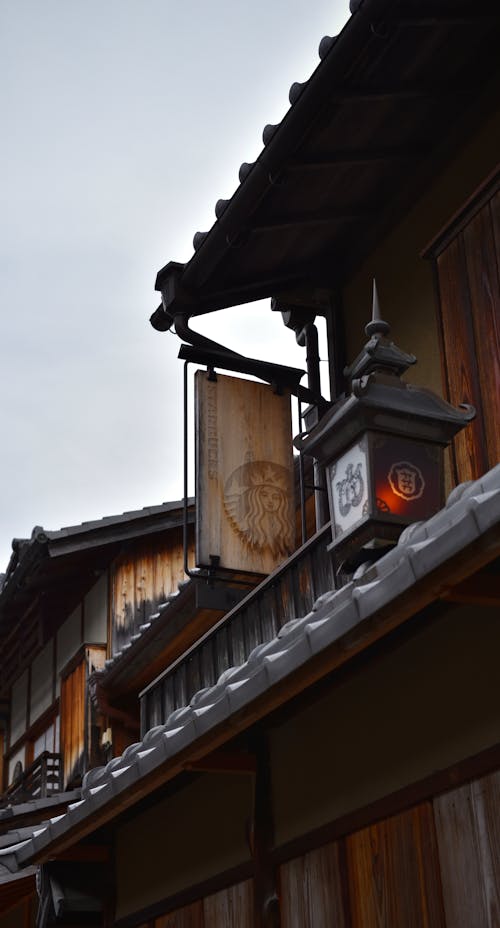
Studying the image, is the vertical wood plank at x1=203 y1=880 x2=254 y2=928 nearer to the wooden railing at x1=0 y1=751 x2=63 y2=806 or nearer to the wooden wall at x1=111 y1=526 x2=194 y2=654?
the wooden wall at x1=111 y1=526 x2=194 y2=654

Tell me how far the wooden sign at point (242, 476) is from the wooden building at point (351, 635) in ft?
0.91

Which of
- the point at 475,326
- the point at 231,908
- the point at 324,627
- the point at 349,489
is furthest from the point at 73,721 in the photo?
the point at 324,627

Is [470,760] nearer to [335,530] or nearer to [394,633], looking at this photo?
[394,633]

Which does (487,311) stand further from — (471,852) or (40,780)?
(40,780)

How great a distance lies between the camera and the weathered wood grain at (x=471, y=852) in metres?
6.17

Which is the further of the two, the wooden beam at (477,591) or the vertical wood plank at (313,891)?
the vertical wood plank at (313,891)

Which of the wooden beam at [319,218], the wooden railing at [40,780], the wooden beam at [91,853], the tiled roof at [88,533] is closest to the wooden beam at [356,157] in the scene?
the wooden beam at [319,218]

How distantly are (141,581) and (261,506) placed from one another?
1228 cm

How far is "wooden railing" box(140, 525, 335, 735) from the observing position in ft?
30.5

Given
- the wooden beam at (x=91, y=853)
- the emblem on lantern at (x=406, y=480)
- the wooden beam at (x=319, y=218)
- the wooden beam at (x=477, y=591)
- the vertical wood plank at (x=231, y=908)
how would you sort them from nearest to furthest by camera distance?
the wooden beam at (x=477, y=591) → the emblem on lantern at (x=406, y=480) → the vertical wood plank at (x=231, y=908) → the wooden beam at (x=91, y=853) → the wooden beam at (x=319, y=218)

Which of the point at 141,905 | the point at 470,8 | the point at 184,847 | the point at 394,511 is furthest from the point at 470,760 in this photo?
the point at 470,8

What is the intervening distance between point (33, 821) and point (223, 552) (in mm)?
10178

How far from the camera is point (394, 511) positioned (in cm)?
770

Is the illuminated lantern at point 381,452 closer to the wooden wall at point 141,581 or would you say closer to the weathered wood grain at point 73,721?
the wooden wall at point 141,581
